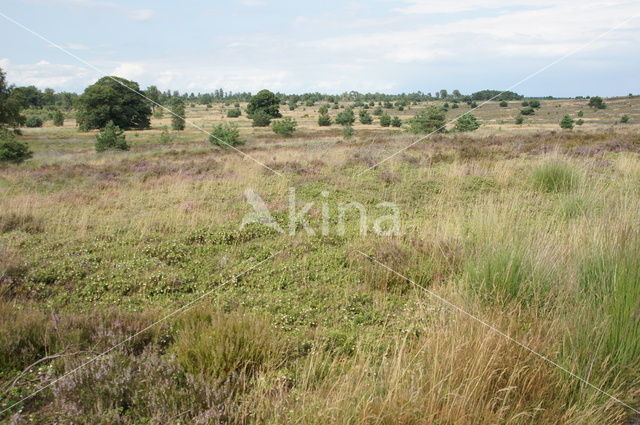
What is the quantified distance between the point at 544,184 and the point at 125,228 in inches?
347

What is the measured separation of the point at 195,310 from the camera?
3.97m

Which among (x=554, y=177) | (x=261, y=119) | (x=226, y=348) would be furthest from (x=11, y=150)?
(x=261, y=119)

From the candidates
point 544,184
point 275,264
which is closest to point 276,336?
point 275,264

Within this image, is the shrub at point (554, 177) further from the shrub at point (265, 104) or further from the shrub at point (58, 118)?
the shrub at point (58, 118)

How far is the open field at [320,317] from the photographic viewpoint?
246 cm

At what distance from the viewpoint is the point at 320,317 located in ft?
13.6

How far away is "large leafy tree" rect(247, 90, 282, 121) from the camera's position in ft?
178

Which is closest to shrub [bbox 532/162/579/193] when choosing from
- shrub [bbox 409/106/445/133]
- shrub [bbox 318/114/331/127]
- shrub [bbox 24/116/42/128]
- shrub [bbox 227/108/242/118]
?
shrub [bbox 409/106/445/133]

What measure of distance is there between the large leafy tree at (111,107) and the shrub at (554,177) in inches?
1790

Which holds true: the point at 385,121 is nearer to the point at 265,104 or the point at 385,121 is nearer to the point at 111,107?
the point at 265,104

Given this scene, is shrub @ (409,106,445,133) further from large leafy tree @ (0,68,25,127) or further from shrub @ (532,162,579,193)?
large leafy tree @ (0,68,25,127)

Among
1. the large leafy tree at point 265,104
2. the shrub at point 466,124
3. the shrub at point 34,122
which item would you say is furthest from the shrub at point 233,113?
the shrub at point 466,124

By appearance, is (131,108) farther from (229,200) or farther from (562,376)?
(562,376)

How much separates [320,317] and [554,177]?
7658mm
